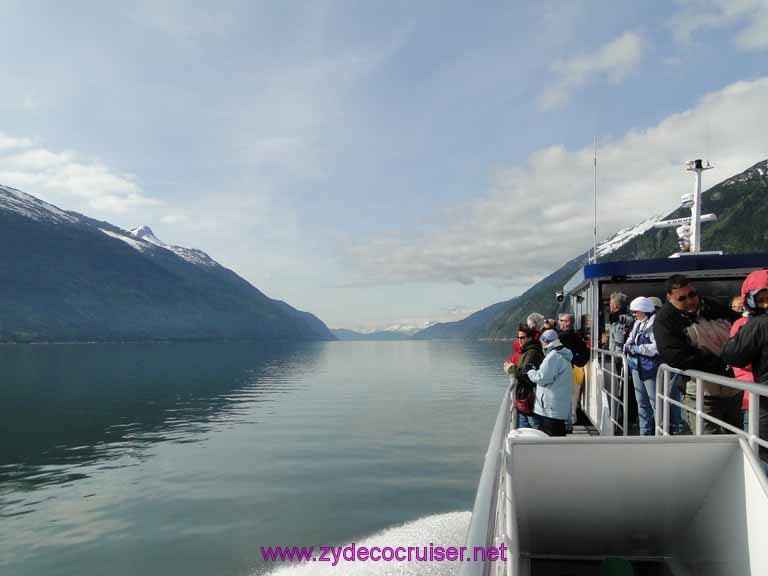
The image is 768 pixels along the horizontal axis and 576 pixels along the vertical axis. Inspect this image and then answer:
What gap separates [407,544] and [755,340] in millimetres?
9118

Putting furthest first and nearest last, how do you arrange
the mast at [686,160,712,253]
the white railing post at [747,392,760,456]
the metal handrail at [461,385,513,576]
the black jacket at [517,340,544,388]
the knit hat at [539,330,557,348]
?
the mast at [686,160,712,253], the black jacket at [517,340,544,388], the knit hat at [539,330,557,348], the white railing post at [747,392,760,456], the metal handrail at [461,385,513,576]

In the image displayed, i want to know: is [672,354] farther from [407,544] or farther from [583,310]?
[407,544]

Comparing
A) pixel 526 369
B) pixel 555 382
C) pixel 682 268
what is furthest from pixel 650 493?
pixel 682 268

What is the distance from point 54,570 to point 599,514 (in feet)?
40.2

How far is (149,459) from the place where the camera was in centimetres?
2144

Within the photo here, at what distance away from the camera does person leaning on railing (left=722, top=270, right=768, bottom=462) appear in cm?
414

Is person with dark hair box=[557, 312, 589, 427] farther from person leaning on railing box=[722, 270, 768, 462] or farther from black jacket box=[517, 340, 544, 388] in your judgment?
person leaning on railing box=[722, 270, 768, 462]

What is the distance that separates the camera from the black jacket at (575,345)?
9528 millimetres

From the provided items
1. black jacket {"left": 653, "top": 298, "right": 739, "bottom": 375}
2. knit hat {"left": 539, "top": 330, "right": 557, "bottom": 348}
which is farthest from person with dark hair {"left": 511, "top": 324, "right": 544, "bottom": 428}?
black jacket {"left": 653, "top": 298, "right": 739, "bottom": 375}

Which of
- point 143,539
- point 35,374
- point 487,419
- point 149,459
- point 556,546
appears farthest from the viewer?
point 35,374

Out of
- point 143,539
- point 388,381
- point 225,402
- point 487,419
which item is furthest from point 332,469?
point 388,381

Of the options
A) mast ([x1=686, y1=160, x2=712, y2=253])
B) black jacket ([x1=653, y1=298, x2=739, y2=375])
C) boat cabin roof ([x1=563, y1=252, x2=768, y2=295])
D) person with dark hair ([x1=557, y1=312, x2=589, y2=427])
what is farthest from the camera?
mast ([x1=686, y1=160, x2=712, y2=253])

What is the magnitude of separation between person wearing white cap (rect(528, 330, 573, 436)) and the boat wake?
12.0 ft

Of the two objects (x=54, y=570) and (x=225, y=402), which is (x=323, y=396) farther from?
(x=54, y=570)
